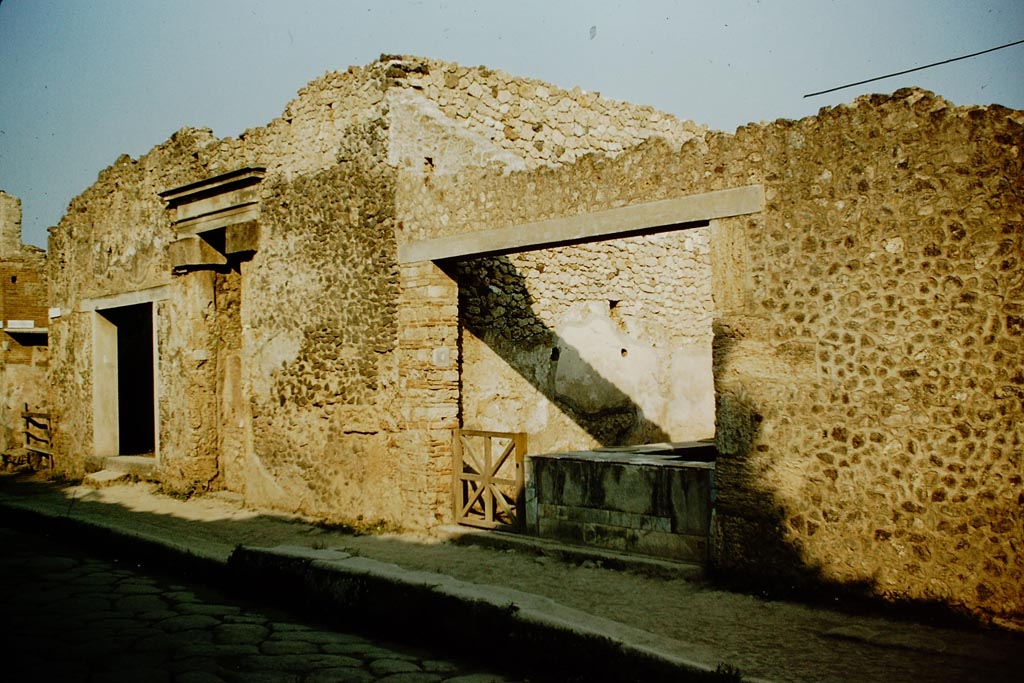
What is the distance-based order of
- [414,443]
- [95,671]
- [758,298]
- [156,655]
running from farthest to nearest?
[414,443] → [758,298] → [156,655] → [95,671]

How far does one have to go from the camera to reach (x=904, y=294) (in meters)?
4.62

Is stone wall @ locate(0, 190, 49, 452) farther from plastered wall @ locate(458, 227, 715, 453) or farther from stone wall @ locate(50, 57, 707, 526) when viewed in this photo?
plastered wall @ locate(458, 227, 715, 453)

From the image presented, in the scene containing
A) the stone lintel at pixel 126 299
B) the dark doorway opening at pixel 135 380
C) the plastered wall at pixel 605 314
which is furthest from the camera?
the dark doorway opening at pixel 135 380

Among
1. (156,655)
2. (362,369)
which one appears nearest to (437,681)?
(156,655)

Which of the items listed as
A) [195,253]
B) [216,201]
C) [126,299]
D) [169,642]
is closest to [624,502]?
[169,642]

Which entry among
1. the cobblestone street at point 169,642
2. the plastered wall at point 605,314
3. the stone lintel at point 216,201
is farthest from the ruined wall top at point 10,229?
the cobblestone street at point 169,642

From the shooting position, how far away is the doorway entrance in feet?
37.7

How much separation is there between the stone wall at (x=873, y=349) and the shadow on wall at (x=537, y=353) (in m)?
3.00

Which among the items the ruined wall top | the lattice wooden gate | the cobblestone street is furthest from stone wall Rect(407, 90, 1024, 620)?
the ruined wall top

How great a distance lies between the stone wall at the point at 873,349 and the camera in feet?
14.2

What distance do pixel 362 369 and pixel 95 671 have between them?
4162 mm

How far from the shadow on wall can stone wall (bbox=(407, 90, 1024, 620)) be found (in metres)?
3.00

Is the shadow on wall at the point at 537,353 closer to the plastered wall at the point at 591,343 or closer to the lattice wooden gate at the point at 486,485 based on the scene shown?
the plastered wall at the point at 591,343

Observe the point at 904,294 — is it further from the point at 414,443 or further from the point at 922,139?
the point at 414,443
